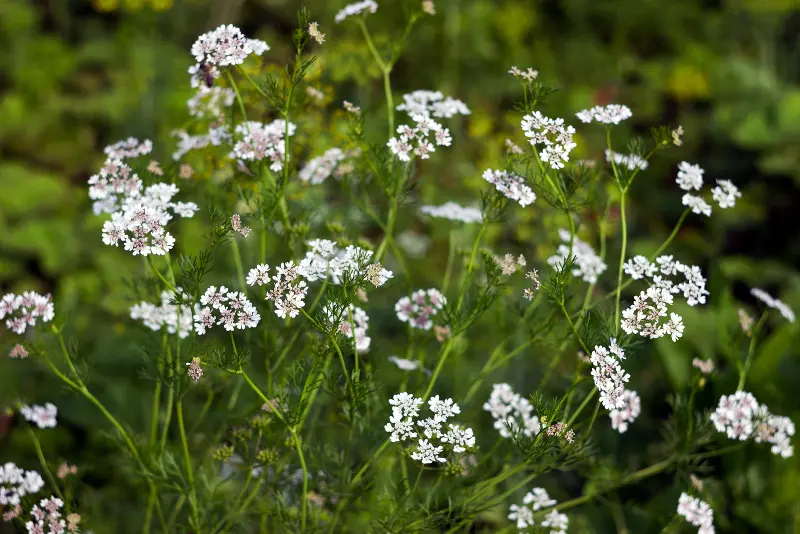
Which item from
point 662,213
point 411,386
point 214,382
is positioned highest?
point 214,382

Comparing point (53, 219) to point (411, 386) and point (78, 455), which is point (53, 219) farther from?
point (411, 386)

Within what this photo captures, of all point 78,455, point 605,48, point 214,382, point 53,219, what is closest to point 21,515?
point 214,382

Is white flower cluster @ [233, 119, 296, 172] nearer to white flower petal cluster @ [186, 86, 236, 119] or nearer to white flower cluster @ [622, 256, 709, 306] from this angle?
white flower petal cluster @ [186, 86, 236, 119]

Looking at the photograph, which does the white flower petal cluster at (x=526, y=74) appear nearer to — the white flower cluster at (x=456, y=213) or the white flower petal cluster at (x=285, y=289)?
the white flower cluster at (x=456, y=213)

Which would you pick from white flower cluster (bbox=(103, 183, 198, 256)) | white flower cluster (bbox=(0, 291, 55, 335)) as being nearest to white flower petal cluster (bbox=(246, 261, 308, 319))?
white flower cluster (bbox=(103, 183, 198, 256))

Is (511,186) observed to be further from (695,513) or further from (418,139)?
(695,513)

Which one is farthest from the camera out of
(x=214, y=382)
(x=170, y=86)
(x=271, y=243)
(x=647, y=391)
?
(x=170, y=86)

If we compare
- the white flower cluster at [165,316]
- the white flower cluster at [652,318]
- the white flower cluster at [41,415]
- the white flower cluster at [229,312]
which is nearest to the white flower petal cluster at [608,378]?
the white flower cluster at [652,318]

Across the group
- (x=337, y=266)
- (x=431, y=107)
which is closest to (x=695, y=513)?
(x=337, y=266)
